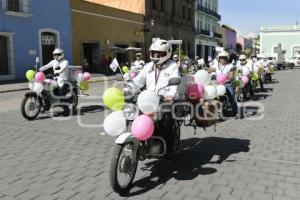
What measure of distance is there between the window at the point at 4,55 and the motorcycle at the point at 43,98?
13470mm

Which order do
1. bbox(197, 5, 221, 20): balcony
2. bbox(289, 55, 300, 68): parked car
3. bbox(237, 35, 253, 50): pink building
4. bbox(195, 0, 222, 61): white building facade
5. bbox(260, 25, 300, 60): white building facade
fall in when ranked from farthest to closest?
1. bbox(237, 35, 253, 50): pink building
2. bbox(260, 25, 300, 60): white building facade
3. bbox(197, 5, 221, 20): balcony
4. bbox(195, 0, 222, 61): white building facade
5. bbox(289, 55, 300, 68): parked car

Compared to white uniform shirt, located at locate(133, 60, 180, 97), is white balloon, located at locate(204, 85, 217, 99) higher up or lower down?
lower down

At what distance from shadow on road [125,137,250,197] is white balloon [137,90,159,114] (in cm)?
92

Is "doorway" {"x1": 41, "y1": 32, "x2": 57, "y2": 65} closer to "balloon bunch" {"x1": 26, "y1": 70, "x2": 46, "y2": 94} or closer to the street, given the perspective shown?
"balloon bunch" {"x1": 26, "y1": 70, "x2": 46, "y2": 94}

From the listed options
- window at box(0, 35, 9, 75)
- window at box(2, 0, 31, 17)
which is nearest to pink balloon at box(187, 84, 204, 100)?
window at box(2, 0, 31, 17)

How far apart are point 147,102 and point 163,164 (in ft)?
4.49

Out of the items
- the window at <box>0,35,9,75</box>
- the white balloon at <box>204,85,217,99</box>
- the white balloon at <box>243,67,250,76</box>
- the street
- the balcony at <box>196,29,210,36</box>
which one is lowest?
the street

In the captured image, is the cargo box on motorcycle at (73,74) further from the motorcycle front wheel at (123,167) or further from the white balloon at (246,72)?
the motorcycle front wheel at (123,167)

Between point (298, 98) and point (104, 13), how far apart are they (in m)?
19.9

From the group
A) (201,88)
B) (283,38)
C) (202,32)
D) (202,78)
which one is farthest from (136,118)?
(283,38)

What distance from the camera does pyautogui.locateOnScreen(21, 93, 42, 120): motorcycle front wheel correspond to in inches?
380

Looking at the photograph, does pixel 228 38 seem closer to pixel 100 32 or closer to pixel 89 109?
pixel 100 32

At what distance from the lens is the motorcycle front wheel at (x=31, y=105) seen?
966 cm

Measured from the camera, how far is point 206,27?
205 feet
